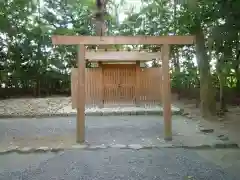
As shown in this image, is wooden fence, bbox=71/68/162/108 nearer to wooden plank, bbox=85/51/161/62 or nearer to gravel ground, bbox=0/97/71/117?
gravel ground, bbox=0/97/71/117

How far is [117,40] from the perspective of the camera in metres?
5.05

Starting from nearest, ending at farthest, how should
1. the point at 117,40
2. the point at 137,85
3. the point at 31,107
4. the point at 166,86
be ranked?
1. the point at 117,40
2. the point at 166,86
3. the point at 31,107
4. the point at 137,85

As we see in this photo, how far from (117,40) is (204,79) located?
364 centimetres

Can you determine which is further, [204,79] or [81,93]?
[204,79]

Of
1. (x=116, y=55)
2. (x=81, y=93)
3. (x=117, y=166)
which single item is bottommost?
(x=117, y=166)

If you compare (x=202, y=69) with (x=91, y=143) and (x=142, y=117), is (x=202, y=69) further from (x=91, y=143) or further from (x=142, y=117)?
(x=91, y=143)

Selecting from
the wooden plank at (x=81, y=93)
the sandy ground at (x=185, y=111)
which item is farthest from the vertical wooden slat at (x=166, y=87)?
the wooden plank at (x=81, y=93)

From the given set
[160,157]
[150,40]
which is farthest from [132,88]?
[160,157]

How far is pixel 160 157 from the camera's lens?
4242 millimetres

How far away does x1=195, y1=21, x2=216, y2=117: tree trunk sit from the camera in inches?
299

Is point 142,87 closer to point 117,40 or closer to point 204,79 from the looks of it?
point 204,79

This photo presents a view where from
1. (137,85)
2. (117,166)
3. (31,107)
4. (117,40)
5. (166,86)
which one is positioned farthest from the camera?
(137,85)

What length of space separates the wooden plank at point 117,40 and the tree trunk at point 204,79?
2653mm

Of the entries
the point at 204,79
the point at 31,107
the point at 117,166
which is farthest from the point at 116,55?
the point at 117,166
